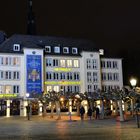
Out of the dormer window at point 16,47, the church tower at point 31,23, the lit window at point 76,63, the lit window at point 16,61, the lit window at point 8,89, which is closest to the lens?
the lit window at point 8,89

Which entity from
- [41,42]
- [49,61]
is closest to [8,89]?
[49,61]

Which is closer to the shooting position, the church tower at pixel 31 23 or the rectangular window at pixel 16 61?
the rectangular window at pixel 16 61

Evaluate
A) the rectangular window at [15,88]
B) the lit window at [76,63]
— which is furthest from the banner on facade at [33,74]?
the lit window at [76,63]

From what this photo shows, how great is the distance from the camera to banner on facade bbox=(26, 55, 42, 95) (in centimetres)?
7850

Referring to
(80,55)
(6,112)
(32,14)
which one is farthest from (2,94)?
(32,14)

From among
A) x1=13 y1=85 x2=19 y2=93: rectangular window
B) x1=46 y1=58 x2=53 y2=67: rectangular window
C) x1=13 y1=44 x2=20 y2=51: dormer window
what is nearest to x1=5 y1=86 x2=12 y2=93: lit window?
x1=13 y1=85 x2=19 y2=93: rectangular window

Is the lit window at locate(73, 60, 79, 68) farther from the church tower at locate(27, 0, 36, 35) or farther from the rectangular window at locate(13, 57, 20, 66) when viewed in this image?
the church tower at locate(27, 0, 36, 35)

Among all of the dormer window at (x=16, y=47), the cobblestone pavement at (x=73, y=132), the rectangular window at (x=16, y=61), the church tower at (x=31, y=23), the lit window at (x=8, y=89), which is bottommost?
the cobblestone pavement at (x=73, y=132)

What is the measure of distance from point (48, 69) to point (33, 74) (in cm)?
509

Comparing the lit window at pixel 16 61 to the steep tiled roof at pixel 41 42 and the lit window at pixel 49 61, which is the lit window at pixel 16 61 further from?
the lit window at pixel 49 61

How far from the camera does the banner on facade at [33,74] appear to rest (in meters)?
78.5

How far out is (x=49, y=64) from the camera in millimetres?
83375

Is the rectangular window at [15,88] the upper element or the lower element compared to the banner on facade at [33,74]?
lower

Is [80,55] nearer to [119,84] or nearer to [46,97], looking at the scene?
[119,84]
